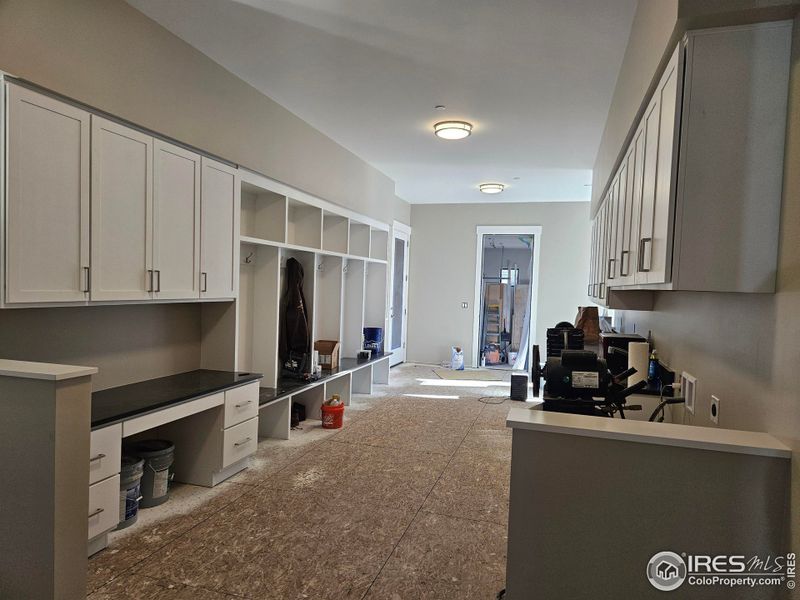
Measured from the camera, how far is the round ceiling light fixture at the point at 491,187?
6945 mm

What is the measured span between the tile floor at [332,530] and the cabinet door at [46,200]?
1.37m

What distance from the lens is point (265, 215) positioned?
4.24 metres

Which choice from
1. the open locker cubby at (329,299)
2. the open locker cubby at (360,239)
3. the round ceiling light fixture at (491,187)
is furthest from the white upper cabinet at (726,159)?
the round ceiling light fixture at (491,187)

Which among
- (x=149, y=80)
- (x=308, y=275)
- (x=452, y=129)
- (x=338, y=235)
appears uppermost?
(x=452, y=129)

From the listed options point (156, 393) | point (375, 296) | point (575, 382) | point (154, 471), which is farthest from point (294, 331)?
point (575, 382)

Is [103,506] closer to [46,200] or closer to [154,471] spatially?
[154,471]

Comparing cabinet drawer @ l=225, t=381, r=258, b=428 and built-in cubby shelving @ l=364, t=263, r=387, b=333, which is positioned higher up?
built-in cubby shelving @ l=364, t=263, r=387, b=333

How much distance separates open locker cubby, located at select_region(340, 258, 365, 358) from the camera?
6.08 meters

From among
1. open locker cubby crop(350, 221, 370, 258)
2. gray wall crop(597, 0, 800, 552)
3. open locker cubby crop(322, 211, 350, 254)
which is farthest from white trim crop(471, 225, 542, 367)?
gray wall crop(597, 0, 800, 552)

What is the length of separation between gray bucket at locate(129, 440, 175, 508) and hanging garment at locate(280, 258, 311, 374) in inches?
66.2

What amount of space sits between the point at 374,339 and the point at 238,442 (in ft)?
10.6

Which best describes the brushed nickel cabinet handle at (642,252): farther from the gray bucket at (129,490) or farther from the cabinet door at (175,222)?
the gray bucket at (129,490)

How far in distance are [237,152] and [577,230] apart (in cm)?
602

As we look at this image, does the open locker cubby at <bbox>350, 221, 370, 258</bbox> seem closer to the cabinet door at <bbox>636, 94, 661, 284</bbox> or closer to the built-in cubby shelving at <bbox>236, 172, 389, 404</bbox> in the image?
the built-in cubby shelving at <bbox>236, 172, 389, 404</bbox>
